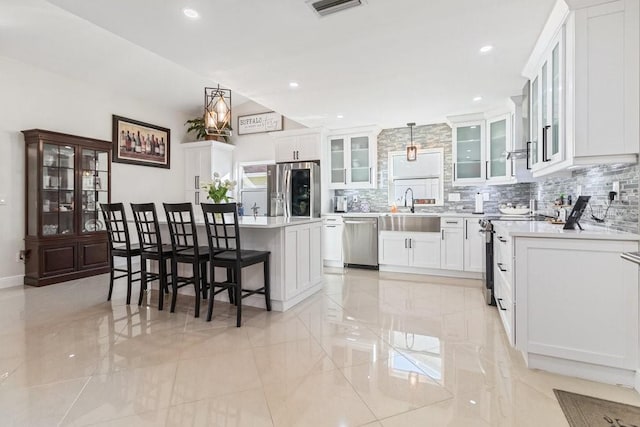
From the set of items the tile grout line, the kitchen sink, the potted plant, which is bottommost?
the tile grout line

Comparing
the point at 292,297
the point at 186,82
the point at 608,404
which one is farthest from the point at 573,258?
the point at 186,82

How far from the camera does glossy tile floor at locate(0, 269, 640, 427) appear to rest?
65.6 inches

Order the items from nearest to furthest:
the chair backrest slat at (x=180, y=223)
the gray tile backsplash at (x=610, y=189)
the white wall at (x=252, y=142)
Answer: the gray tile backsplash at (x=610, y=189) < the chair backrest slat at (x=180, y=223) < the white wall at (x=252, y=142)

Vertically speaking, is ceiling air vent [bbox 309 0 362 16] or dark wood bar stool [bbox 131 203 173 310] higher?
ceiling air vent [bbox 309 0 362 16]

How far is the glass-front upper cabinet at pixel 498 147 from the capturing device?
15.1 ft

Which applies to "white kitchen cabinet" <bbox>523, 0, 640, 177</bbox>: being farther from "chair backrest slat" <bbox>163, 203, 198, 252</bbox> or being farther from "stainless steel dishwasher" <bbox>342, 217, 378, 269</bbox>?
"stainless steel dishwasher" <bbox>342, 217, 378, 269</bbox>

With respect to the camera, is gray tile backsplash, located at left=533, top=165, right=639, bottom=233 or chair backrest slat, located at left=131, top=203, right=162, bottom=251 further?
chair backrest slat, located at left=131, top=203, right=162, bottom=251

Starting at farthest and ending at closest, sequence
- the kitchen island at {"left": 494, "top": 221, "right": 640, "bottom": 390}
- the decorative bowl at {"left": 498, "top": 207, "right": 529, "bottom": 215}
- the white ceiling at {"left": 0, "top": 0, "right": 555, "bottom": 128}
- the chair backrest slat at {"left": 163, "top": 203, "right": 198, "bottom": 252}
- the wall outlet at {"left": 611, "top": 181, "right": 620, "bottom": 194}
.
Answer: the decorative bowl at {"left": 498, "top": 207, "right": 529, "bottom": 215}, the chair backrest slat at {"left": 163, "top": 203, "right": 198, "bottom": 252}, the white ceiling at {"left": 0, "top": 0, "right": 555, "bottom": 128}, the wall outlet at {"left": 611, "top": 181, "right": 620, "bottom": 194}, the kitchen island at {"left": 494, "top": 221, "right": 640, "bottom": 390}

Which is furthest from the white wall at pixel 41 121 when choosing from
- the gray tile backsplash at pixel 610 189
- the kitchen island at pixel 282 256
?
the gray tile backsplash at pixel 610 189

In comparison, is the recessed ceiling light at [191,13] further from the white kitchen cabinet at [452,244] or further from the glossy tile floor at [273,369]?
the white kitchen cabinet at [452,244]

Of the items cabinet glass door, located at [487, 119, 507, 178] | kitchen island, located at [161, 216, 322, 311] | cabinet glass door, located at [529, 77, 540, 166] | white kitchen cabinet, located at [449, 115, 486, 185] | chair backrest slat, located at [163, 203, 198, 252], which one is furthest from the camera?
white kitchen cabinet, located at [449, 115, 486, 185]

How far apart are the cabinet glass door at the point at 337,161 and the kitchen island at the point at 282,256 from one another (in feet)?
7.78

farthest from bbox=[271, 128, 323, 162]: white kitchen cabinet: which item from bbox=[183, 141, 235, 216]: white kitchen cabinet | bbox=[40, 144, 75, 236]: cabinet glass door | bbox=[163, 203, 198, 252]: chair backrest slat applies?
bbox=[40, 144, 75, 236]: cabinet glass door

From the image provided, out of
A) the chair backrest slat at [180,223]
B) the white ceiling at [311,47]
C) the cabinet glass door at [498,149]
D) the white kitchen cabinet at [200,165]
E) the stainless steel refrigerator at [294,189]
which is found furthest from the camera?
the white kitchen cabinet at [200,165]
